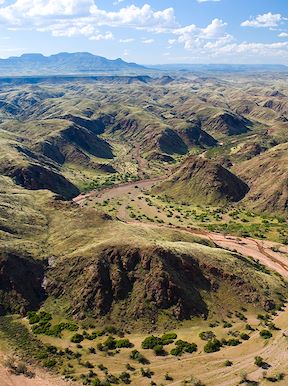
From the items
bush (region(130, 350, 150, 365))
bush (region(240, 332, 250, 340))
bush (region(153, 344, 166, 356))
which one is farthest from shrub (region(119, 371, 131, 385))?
bush (region(240, 332, 250, 340))

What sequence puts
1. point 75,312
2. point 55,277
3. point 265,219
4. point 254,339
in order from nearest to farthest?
point 254,339 → point 75,312 → point 55,277 → point 265,219

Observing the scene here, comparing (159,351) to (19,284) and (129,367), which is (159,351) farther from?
(19,284)

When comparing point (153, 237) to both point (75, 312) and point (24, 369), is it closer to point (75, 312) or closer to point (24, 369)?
point (75, 312)

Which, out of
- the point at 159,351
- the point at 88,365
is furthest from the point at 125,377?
the point at 159,351

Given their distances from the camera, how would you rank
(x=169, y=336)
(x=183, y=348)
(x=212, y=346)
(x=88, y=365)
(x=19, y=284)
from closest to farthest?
(x=88, y=365)
(x=212, y=346)
(x=183, y=348)
(x=169, y=336)
(x=19, y=284)

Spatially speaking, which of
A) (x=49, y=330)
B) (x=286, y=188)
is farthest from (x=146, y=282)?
(x=286, y=188)

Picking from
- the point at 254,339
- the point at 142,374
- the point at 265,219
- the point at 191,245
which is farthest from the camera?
the point at 265,219
